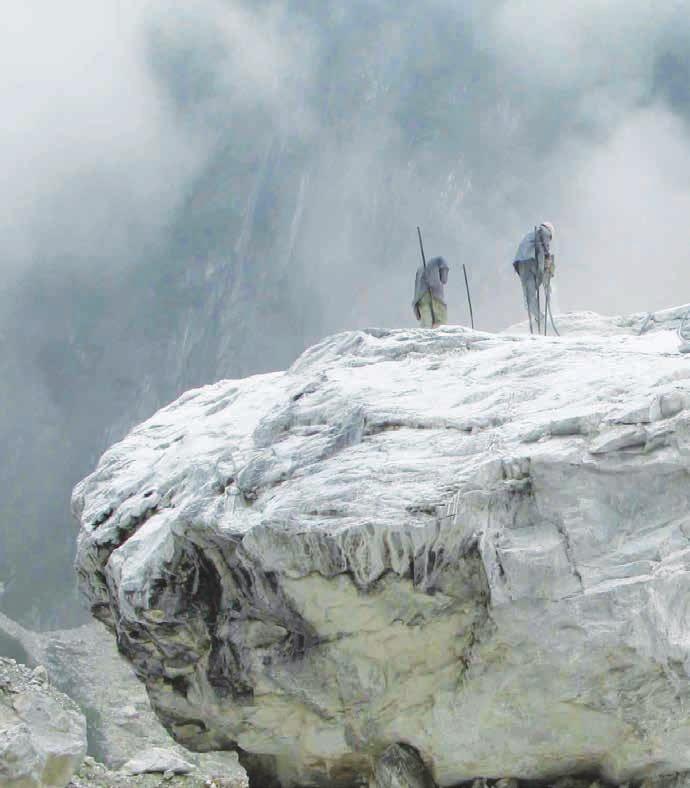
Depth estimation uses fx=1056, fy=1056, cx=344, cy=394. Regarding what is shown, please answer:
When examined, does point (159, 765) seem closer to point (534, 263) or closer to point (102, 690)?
point (534, 263)

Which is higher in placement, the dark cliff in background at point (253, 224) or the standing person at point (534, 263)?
the dark cliff in background at point (253, 224)

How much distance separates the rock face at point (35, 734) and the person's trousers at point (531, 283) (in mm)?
8536

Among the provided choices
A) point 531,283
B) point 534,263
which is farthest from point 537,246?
point 531,283

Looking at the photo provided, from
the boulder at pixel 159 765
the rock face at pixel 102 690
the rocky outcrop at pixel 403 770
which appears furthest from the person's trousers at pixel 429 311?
the rock face at pixel 102 690

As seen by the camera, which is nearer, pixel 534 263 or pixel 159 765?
pixel 534 263

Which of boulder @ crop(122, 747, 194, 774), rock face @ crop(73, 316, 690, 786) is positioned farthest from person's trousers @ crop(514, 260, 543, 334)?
boulder @ crop(122, 747, 194, 774)

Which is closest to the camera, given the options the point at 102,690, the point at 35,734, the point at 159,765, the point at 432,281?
the point at 35,734

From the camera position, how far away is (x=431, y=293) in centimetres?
1587

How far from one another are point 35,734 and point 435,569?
5.97 meters

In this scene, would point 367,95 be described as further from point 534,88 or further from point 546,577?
point 546,577

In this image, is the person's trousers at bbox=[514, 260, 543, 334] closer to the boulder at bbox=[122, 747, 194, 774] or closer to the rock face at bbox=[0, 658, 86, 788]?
the rock face at bbox=[0, 658, 86, 788]

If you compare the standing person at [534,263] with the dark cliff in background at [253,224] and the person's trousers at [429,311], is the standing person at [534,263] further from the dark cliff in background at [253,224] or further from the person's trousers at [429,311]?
the dark cliff in background at [253,224]

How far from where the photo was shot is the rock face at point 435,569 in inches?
332

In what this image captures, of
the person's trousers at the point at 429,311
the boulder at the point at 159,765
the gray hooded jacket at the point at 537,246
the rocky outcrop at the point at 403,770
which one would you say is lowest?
the rocky outcrop at the point at 403,770
